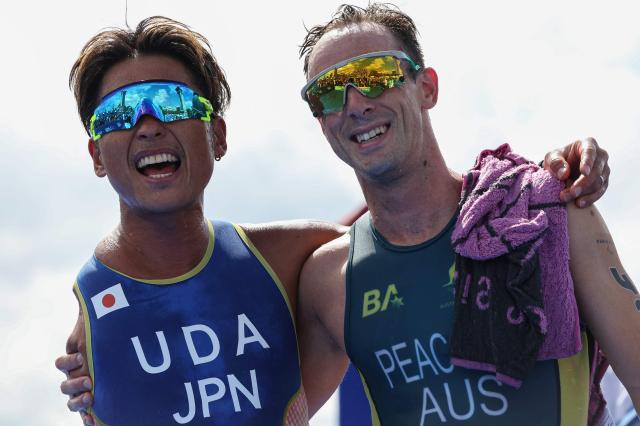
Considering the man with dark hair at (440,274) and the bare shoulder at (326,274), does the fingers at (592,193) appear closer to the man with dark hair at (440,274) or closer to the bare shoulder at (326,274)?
the man with dark hair at (440,274)

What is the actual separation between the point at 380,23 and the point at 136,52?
1.49 meters

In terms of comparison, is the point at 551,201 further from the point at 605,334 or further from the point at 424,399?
the point at 424,399

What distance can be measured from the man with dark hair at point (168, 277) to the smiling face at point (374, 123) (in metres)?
0.78

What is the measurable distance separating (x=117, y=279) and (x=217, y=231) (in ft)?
2.23

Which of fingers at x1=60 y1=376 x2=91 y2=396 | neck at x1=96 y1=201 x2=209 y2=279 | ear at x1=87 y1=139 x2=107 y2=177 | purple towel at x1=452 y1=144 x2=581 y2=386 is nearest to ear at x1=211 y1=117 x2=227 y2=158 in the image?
neck at x1=96 y1=201 x2=209 y2=279

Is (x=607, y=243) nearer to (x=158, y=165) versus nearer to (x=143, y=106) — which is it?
(x=158, y=165)

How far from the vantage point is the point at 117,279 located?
5.13 metres

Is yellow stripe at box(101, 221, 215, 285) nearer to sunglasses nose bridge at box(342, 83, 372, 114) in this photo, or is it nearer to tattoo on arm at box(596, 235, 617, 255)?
sunglasses nose bridge at box(342, 83, 372, 114)

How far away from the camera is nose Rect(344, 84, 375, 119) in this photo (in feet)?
15.8

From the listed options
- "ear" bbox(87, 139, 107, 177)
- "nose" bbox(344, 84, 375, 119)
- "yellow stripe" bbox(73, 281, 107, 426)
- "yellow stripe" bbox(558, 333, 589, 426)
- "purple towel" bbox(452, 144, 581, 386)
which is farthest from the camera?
"ear" bbox(87, 139, 107, 177)

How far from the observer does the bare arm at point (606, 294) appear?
425 centimetres

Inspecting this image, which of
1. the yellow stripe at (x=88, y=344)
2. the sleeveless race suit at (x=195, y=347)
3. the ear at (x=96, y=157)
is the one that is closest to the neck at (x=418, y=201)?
→ the sleeveless race suit at (x=195, y=347)

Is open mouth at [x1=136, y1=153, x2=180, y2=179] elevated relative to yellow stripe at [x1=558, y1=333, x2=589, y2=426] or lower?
elevated

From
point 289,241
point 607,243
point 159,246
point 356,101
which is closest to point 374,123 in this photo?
point 356,101
